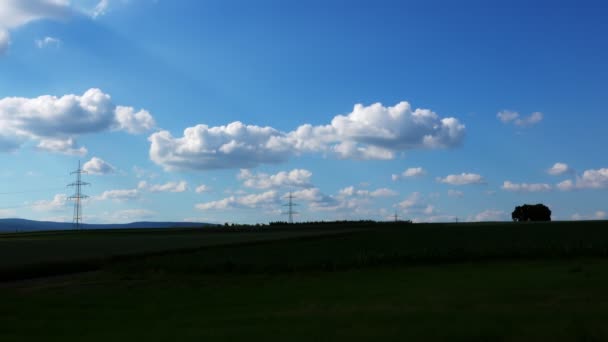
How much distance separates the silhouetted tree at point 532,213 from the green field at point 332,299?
15255cm

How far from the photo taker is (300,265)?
3784 cm

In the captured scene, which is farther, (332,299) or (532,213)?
(532,213)

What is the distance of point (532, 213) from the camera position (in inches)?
7254

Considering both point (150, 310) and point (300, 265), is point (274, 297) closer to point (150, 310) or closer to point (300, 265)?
point (150, 310)

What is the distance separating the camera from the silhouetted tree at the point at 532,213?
598 feet

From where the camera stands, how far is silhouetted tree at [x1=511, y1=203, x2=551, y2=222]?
182375 mm

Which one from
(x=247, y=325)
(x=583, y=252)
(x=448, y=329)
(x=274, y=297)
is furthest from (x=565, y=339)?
(x=583, y=252)

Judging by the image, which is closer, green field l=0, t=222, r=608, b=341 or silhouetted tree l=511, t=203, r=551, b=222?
green field l=0, t=222, r=608, b=341

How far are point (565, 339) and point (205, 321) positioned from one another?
11.1 m

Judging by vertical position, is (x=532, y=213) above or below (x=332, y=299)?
above

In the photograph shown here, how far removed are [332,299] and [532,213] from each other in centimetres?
17738

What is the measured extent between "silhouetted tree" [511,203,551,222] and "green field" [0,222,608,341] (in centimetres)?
15255

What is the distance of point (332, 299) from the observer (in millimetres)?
23281

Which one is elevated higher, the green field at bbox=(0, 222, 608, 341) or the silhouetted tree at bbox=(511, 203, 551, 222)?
the silhouetted tree at bbox=(511, 203, 551, 222)
